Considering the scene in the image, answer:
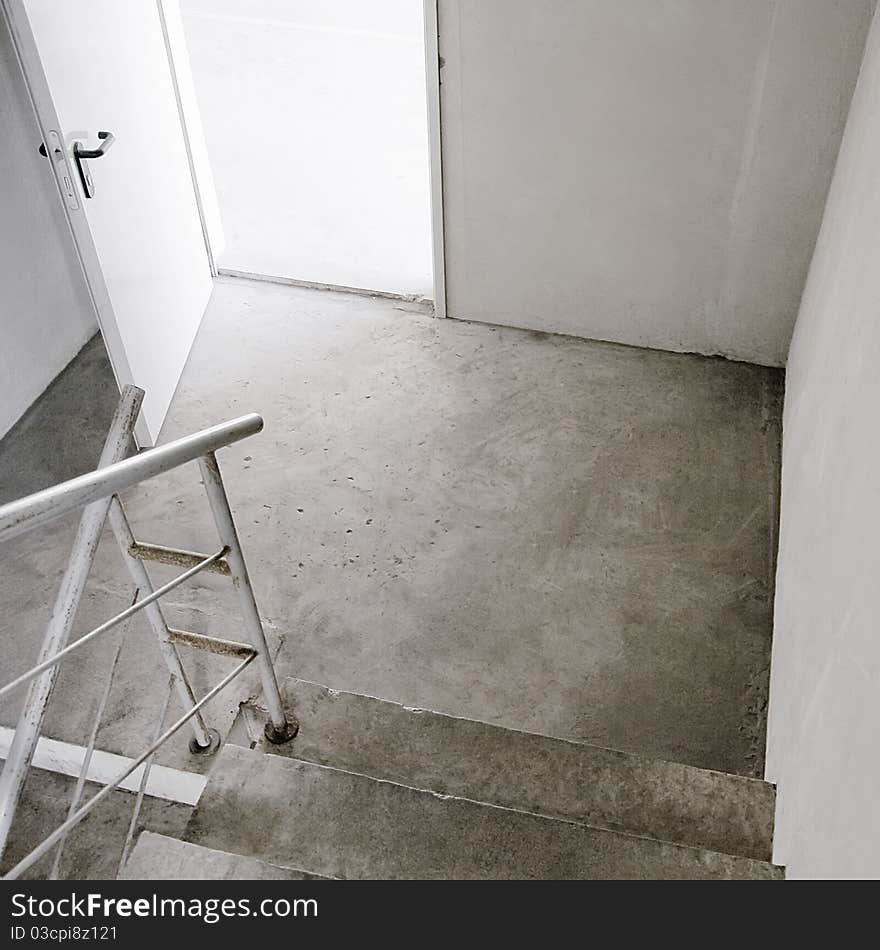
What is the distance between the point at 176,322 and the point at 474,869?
2.62m

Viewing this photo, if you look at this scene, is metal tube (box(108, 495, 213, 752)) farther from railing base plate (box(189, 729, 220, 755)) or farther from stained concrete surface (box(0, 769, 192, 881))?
stained concrete surface (box(0, 769, 192, 881))

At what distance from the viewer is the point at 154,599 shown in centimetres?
167

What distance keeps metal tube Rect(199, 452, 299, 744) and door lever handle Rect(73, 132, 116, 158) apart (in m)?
1.42

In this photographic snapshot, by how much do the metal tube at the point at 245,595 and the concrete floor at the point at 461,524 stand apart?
2.28ft

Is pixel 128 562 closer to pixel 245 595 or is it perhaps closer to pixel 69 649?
pixel 245 595

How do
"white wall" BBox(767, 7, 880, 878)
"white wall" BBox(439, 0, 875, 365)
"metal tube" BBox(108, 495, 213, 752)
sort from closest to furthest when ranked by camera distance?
"white wall" BBox(767, 7, 880, 878) → "metal tube" BBox(108, 495, 213, 752) → "white wall" BBox(439, 0, 875, 365)

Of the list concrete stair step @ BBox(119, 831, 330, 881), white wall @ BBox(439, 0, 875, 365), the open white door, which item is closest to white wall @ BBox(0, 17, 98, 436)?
the open white door

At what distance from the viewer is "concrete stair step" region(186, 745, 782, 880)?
185cm

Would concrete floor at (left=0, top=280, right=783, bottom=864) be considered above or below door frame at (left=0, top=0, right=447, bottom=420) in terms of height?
below

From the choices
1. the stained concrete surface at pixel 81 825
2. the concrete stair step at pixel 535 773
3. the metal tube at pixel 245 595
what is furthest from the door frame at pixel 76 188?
the concrete stair step at pixel 535 773

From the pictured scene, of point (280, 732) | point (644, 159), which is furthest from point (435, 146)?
point (280, 732)

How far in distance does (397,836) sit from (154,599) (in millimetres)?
678

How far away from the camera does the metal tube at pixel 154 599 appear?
1.85 metres

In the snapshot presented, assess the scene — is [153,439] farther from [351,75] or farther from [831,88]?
[351,75]
